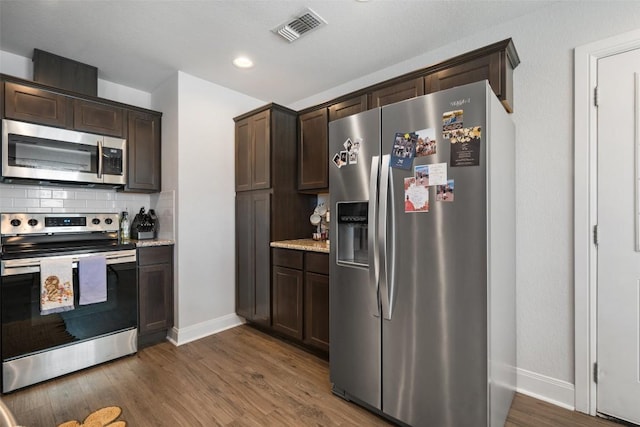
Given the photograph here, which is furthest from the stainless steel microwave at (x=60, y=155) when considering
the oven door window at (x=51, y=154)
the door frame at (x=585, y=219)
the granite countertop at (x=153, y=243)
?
the door frame at (x=585, y=219)

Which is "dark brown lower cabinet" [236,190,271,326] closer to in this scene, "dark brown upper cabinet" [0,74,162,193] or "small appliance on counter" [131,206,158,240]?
"small appliance on counter" [131,206,158,240]

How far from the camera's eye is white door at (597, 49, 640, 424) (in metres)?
1.78

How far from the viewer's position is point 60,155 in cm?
263

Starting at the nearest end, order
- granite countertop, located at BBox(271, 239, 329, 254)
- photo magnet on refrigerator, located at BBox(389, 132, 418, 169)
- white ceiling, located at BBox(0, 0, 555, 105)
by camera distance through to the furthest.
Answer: photo magnet on refrigerator, located at BBox(389, 132, 418, 169), white ceiling, located at BBox(0, 0, 555, 105), granite countertop, located at BBox(271, 239, 329, 254)

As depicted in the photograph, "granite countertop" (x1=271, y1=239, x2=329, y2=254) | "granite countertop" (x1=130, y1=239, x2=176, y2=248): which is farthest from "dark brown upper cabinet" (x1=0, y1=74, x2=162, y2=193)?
"granite countertop" (x1=271, y1=239, x2=329, y2=254)

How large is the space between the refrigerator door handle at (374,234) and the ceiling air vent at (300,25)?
1.16 m

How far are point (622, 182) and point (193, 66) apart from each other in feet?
11.0

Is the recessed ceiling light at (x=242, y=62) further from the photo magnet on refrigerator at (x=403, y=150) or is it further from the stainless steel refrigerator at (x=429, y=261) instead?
the photo magnet on refrigerator at (x=403, y=150)

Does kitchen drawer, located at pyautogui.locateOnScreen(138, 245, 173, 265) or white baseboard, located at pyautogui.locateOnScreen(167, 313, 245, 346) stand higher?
kitchen drawer, located at pyautogui.locateOnScreen(138, 245, 173, 265)

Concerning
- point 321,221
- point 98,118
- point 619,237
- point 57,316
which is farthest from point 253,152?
point 619,237

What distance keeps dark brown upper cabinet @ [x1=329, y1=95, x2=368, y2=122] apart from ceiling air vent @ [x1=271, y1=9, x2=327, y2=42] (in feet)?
2.28

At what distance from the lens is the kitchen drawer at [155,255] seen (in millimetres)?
2840

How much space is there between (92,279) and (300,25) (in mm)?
2522

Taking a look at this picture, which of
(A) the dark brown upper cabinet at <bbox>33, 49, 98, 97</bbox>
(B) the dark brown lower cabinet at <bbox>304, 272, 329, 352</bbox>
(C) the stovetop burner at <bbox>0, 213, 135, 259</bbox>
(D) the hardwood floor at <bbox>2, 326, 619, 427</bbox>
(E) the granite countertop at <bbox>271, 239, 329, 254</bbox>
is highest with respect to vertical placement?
(A) the dark brown upper cabinet at <bbox>33, 49, 98, 97</bbox>
